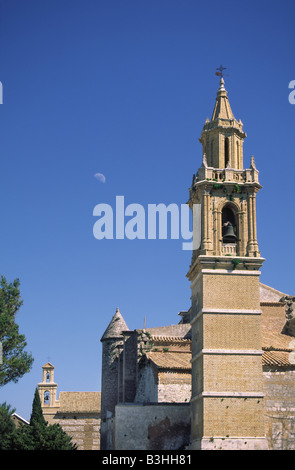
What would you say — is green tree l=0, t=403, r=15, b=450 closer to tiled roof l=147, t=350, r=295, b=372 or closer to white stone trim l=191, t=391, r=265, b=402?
tiled roof l=147, t=350, r=295, b=372

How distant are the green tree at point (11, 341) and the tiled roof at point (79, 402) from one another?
29235 millimetres

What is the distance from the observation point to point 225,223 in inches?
1165

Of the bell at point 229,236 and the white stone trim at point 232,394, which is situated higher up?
the bell at point 229,236

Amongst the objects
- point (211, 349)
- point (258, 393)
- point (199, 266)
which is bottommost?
point (258, 393)

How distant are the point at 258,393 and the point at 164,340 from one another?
10918mm

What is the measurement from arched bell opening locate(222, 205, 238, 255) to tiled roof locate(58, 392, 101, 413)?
38.6m

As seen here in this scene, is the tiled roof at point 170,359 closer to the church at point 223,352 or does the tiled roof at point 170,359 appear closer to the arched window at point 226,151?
the church at point 223,352

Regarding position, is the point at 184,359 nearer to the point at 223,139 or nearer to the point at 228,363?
the point at 228,363

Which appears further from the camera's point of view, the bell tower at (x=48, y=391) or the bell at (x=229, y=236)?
the bell tower at (x=48, y=391)

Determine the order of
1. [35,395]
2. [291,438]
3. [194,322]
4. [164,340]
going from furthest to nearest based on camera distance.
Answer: [35,395]
[164,340]
[194,322]
[291,438]

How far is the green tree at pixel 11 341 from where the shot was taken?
35094mm

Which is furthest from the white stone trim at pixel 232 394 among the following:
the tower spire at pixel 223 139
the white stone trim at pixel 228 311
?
the tower spire at pixel 223 139

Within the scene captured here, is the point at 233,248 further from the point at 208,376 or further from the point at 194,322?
the point at 208,376
